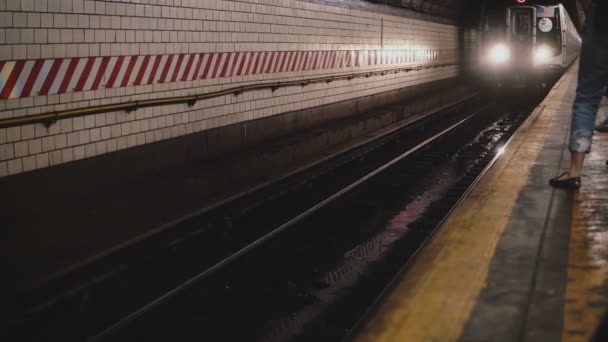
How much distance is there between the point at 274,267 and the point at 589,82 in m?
2.90

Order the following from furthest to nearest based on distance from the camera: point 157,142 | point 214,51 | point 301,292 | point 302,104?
point 302,104 → point 214,51 → point 157,142 → point 301,292

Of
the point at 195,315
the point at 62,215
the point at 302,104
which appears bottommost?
the point at 195,315

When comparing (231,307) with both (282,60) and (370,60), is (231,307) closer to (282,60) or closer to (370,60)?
(282,60)

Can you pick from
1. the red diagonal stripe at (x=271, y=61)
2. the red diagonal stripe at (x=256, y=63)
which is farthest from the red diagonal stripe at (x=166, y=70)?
the red diagonal stripe at (x=271, y=61)

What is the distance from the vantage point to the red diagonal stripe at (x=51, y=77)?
6387 mm

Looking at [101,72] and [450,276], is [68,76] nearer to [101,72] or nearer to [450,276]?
[101,72]

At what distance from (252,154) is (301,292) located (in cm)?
516

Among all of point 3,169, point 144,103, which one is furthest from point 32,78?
point 144,103

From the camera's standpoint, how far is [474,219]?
4.25 metres

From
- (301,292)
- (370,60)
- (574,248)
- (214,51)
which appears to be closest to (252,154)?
(214,51)

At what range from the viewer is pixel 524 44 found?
20797mm

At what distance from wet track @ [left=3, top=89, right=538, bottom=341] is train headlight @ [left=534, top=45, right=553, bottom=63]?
12.7 meters

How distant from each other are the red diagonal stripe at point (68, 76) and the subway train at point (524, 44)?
17.1 m

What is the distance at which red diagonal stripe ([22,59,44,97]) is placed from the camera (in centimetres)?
614
